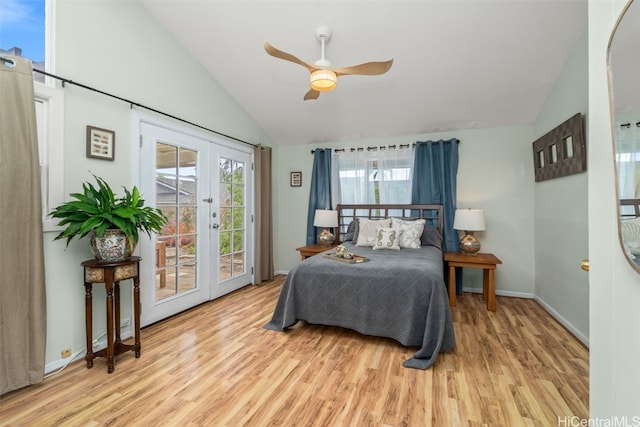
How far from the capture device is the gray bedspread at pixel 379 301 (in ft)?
7.56

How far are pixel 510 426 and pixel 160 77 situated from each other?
3.96 meters

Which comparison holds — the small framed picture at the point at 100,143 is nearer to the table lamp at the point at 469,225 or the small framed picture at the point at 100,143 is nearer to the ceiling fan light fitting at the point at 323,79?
the ceiling fan light fitting at the point at 323,79

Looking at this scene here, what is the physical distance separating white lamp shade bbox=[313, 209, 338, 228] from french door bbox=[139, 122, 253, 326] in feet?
3.53

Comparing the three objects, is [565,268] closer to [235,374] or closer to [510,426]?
[510,426]

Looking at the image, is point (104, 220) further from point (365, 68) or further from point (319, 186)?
point (319, 186)

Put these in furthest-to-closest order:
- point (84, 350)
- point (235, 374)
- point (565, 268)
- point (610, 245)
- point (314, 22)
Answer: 1. point (565, 268)
2. point (314, 22)
3. point (84, 350)
4. point (235, 374)
5. point (610, 245)

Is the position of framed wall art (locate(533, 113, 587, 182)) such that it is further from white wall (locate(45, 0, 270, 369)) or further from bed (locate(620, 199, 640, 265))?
white wall (locate(45, 0, 270, 369))

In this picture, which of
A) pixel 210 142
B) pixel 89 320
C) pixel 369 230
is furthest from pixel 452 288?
pixel 89 320

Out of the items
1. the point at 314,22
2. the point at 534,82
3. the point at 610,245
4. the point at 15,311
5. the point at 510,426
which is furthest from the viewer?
the point at 534,82

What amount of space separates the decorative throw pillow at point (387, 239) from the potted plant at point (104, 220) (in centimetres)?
248

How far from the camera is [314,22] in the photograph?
2748 mm

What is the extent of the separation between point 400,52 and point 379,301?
2475mm

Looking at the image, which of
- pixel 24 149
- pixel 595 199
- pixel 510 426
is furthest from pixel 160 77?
pixel 510 426

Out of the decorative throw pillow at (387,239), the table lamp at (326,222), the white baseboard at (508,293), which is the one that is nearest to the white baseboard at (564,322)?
the white baseboard at (508,293)
